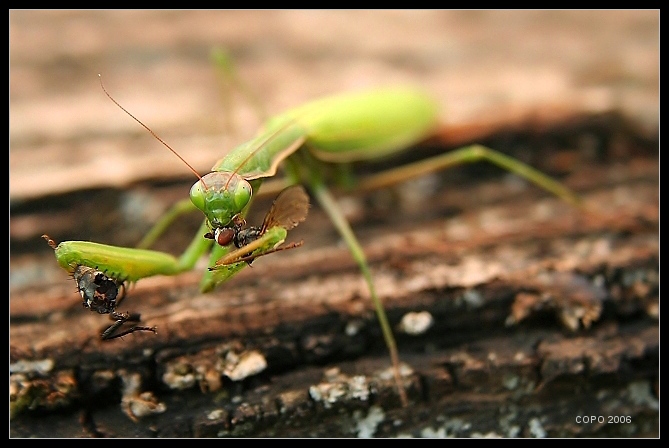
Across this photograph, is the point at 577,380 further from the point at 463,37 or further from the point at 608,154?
the point at 463,37

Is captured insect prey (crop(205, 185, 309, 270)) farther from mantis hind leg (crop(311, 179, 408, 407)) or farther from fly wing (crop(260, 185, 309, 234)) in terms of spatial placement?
mantis hind leg (crop(311, 179, 408, 407))

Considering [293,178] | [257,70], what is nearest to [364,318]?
[293,178]

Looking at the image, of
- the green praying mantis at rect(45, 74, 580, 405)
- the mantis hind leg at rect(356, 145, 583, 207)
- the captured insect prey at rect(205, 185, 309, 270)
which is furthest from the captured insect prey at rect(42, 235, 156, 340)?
the mantis hind leg at rect(356, 145, 583, 207)

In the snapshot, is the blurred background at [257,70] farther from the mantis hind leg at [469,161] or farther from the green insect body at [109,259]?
the green insect body at [109,259]

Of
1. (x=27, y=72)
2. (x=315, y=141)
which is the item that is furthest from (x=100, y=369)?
(x=27, y=72)

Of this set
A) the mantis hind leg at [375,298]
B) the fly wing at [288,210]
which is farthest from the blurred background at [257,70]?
the fly wing at [288,210]

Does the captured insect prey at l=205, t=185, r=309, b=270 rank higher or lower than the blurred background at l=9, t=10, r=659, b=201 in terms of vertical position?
lower
